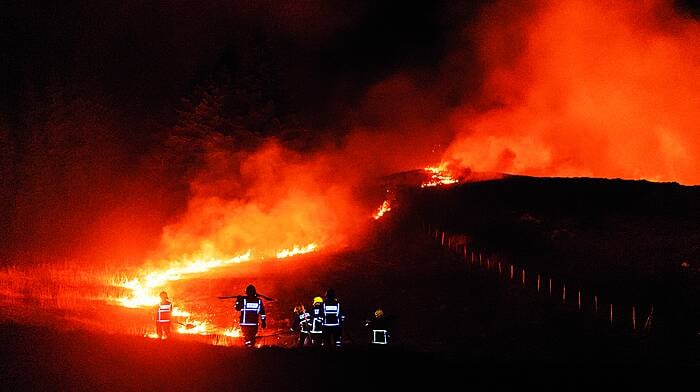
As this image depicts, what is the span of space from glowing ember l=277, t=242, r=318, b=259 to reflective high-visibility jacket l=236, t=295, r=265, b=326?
18317 mm

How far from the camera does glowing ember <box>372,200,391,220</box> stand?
46375 mm

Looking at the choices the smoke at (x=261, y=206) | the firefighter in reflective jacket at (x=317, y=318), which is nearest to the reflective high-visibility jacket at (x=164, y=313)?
the firefighter in reflective jacket at (x=317, y=318)

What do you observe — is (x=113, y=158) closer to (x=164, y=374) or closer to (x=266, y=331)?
(x=266, y=331)

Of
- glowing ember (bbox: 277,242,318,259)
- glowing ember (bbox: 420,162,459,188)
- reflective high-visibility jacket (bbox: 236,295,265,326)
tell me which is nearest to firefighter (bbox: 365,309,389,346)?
reflective high-visibility jacket (bbox: 236,295,265,326)

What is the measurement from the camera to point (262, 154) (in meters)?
60.4

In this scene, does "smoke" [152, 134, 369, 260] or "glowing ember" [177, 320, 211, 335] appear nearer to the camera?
"glowing ember" [177, 320, 211, 335]

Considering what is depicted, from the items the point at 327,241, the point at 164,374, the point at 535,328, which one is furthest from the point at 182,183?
the point at 164,374

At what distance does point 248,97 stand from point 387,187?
1705 centimetres

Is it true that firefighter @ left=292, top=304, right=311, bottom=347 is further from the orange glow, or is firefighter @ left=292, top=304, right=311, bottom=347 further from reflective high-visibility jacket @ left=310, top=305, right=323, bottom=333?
the orange glow

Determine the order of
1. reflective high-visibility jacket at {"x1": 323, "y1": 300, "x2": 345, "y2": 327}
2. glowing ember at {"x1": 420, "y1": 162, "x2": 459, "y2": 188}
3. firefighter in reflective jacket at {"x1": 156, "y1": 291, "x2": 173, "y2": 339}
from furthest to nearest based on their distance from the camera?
glowing ember at {"x1": 420, "y1": 162, "x2": 459, "y2": 188}, firefighter in reflective jacket at {"x1": 156, "y1": 291, "x2": 173, "y2": 339}, reflective high-visibility jacket at {"x1": 323, "y1": 300, "x2": 345, "y2": 327}

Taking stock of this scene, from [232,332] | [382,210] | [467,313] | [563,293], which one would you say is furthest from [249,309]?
[382,210]

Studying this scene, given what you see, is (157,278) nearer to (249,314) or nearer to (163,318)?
(163,318)

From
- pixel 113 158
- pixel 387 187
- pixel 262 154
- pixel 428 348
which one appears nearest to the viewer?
pixel 428 348

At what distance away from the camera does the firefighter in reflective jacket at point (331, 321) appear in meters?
19.1
